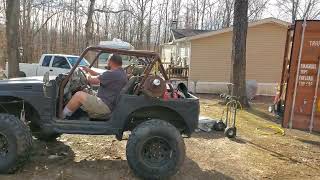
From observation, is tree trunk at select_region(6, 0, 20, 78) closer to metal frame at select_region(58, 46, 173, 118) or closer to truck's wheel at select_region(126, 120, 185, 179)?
metal frame at select_region(58, 46, 173, 118)

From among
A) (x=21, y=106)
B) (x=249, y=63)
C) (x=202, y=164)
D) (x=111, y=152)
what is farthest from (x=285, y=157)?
(x=249, y=63)

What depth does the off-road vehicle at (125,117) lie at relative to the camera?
18.1 ft

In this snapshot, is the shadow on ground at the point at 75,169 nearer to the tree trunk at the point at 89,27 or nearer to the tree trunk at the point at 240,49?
the tree trunk at the point at 240,49

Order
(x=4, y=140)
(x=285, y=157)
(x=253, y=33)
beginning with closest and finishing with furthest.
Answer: (x=4, y=140), (x=285, y=157), (x=253, y=33)

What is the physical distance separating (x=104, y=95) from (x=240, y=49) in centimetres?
933

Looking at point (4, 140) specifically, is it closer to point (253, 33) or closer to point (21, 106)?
point (21, 106)

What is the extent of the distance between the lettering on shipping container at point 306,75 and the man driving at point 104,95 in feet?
13.8

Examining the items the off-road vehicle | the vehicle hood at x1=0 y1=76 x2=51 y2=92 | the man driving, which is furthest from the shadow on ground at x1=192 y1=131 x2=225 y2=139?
the vehicle hood at x1=0 y1=76 x2=51 y2=92

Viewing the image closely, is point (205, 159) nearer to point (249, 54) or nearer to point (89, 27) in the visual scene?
point (249, 54)

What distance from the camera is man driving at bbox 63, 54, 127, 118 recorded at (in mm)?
5895

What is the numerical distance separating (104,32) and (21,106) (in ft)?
135

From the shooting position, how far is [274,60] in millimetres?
20484

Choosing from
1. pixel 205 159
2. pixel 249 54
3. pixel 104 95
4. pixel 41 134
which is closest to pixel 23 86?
pixel 104 95

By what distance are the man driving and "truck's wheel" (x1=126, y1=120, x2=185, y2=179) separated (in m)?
0.69
